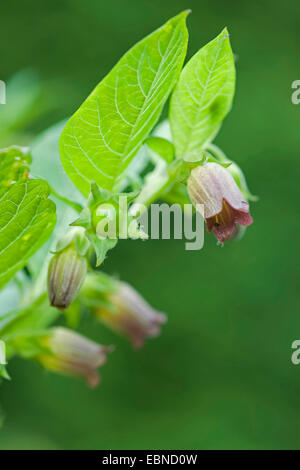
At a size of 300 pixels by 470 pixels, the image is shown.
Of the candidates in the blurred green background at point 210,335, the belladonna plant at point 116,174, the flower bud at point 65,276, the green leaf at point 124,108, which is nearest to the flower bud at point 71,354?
the belladonna plant at point 116,174

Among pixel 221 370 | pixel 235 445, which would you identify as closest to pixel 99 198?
pixel 235 445

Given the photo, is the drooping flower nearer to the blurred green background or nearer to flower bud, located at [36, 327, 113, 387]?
flower bud, located at [36, 327, 113, 387]

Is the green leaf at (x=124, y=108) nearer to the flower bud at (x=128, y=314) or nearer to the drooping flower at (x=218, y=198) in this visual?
the drooping flower at (x=218, y=198)

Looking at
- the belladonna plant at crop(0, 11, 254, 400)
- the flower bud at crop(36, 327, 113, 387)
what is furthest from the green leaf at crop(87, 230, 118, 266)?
the flower bud at crop(36, 327, 113, 387)

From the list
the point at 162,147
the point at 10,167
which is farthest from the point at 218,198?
the point at 10,167

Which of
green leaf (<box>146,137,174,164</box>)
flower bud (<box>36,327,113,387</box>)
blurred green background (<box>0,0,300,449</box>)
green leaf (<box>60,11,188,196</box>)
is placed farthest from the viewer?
blurred green background (<box>0,0,300,449</box>)

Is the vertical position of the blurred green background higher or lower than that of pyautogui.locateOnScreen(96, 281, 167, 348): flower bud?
higher

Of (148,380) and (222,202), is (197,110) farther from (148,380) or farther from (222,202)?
(148,380)
